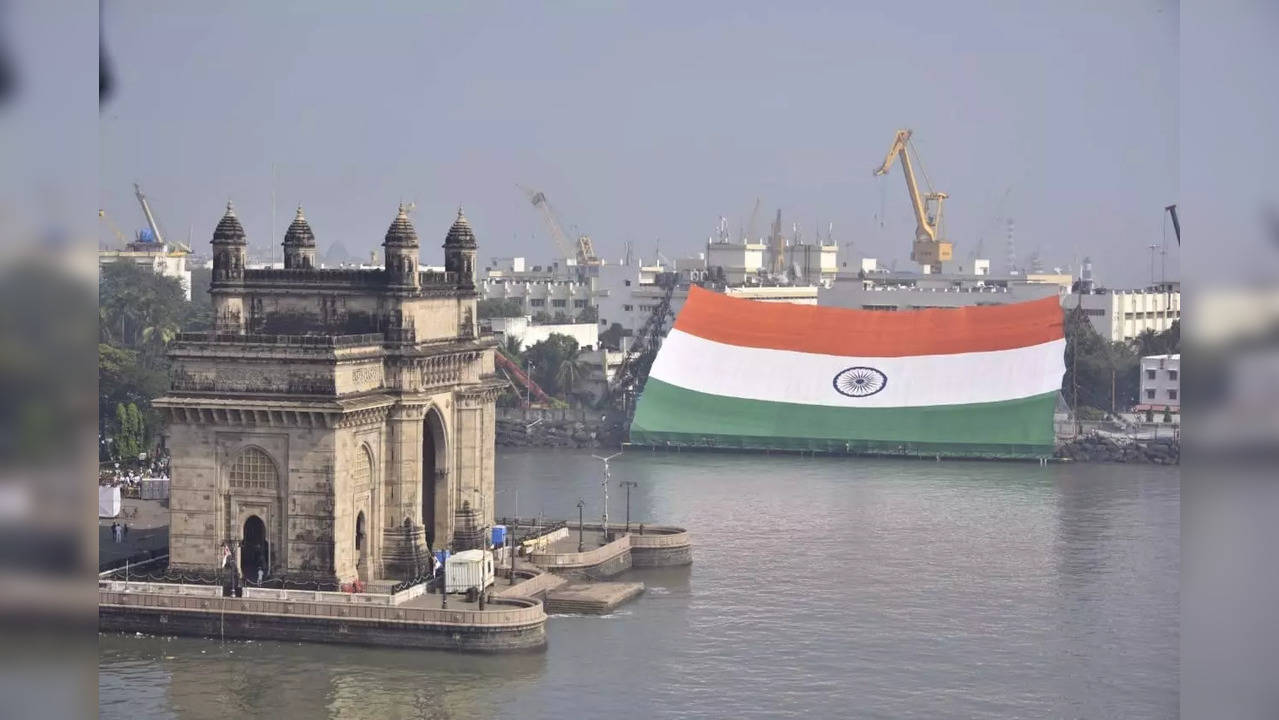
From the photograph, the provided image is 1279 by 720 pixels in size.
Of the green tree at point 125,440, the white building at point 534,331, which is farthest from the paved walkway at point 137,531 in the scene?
the white building at point 534,331

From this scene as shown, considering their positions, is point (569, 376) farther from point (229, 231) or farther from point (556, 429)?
point (229, 231)

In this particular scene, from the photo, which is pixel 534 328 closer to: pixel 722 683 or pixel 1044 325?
pixel 1044 325

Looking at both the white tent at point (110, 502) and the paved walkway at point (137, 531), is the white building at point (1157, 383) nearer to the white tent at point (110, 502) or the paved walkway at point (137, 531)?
the paved walkway at point (137, 531)

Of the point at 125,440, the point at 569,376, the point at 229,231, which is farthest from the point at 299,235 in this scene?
the point at 569,376

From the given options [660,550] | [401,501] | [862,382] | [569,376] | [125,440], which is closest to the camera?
[401,501]

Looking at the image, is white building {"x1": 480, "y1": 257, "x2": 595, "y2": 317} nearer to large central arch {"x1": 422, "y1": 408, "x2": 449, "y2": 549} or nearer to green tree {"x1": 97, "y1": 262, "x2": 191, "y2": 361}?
green tree {"x1": 97, "y1": 262, "x2": 191, "y2": 361}

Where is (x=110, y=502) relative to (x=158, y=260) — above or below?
below
